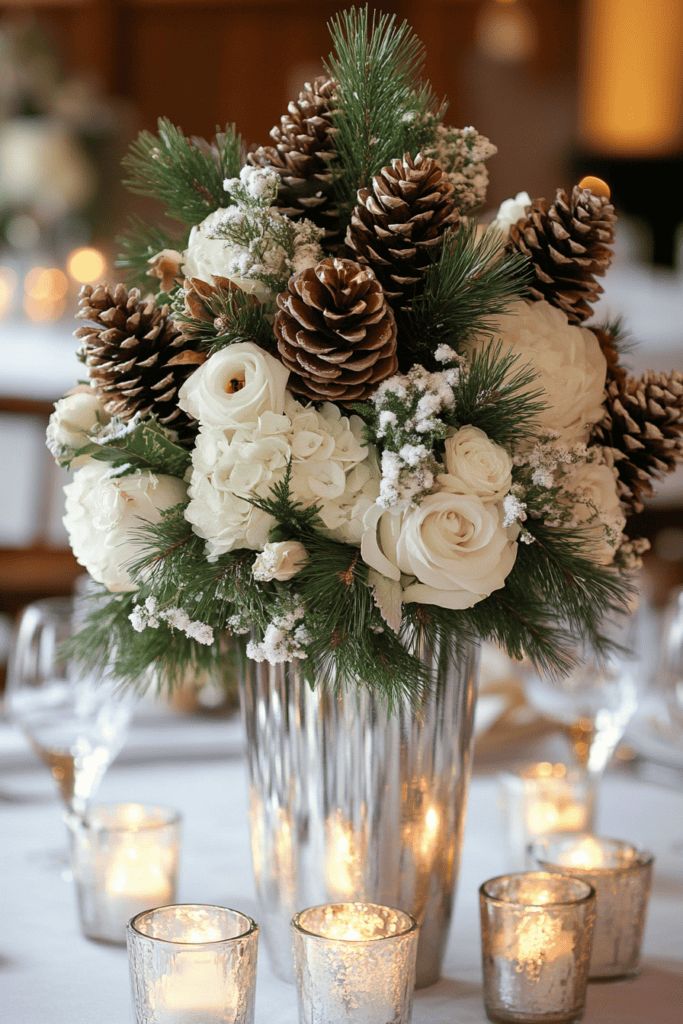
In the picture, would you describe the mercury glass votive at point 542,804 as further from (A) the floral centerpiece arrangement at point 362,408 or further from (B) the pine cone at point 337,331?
(B) the pine cone at point 337,331

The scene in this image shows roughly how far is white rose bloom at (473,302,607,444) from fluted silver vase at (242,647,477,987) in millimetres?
167

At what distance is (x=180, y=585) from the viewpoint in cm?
77

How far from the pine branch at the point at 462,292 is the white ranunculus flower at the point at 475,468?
0.07 m

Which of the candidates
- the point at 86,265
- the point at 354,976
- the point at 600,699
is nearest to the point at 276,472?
the point at 354,976

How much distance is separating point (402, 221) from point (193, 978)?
17.3 inches

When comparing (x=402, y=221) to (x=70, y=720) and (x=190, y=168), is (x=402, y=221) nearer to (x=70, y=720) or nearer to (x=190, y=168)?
(x=190, y=168)

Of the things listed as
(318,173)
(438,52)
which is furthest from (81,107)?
(318,173)

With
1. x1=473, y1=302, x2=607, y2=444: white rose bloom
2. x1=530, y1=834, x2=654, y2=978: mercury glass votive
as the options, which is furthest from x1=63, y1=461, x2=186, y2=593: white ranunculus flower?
x1=530, y1=834, x2=654, y2=978: mercury glass votive

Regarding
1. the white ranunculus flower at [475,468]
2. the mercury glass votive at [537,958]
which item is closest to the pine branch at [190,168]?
the white ranunculus flower at [475,468]

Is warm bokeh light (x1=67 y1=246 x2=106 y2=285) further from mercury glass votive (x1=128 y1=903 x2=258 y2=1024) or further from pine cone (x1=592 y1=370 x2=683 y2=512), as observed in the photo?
mercury glass votive (x1=128 y1=903 x2=258 y2=1024)

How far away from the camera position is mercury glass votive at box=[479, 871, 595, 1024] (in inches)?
30.6

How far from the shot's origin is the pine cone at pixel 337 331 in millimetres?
737

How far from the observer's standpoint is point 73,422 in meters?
0.82

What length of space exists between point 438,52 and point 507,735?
4.35 metres
